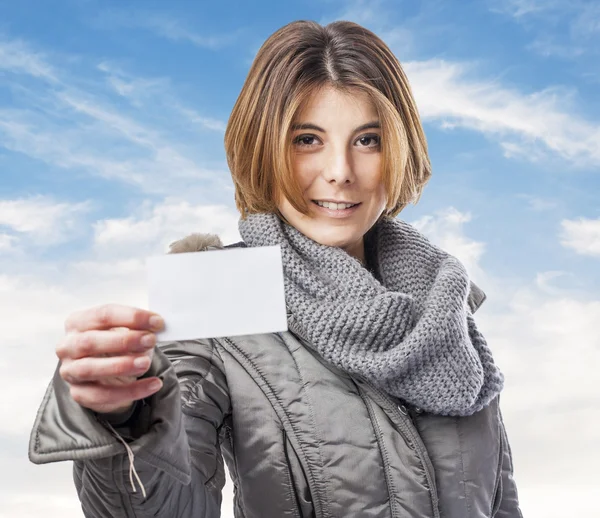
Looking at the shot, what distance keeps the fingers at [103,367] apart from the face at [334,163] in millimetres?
560

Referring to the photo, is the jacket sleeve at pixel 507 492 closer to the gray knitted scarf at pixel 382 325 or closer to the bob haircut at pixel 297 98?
the gray knitted scarf at pixel 382 325

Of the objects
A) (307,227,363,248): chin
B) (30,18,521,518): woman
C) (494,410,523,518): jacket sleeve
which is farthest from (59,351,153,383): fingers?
(494,410,523,518): jacket sleeve

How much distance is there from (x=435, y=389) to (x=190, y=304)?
520 mm

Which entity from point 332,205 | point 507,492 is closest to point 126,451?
point 332,205

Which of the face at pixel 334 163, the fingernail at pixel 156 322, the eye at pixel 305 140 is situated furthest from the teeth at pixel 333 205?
the fingernail at pixel 156 322

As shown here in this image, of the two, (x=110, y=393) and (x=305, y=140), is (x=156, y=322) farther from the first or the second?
(x=305, y=140)

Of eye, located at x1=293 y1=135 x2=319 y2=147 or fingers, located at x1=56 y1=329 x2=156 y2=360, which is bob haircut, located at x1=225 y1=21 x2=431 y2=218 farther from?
fingers, located at x1=56 y1=329 x2=156 y2=360

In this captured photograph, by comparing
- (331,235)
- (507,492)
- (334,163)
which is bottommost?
(507,492)

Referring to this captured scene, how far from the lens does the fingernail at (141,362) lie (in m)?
0.79

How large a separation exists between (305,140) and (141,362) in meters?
0.61

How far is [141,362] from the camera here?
2.60ft

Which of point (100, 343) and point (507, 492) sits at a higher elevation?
point (100, 343)

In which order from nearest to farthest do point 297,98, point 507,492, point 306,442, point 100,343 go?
point 100,343 < point 306,442 < point 297,98 < point 507,492

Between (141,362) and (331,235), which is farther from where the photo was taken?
(331,235)
